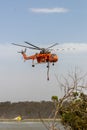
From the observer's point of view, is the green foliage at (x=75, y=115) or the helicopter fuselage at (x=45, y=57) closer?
the green foliage at (x=75, y=115)

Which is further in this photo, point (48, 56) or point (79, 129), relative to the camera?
point (48, 56)

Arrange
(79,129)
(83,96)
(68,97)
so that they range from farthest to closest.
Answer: (83,96), (79,129), (68,97)

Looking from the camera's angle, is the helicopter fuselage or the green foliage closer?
the green foliage

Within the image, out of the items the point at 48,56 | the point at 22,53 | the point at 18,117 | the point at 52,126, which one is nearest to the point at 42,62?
the point at 48,56

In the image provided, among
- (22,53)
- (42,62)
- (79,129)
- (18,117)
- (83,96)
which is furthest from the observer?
(18,117)

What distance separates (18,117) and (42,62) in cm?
14500

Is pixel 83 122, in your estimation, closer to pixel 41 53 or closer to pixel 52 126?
pixel 52 126

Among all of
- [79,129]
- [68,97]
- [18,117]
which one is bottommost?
[18,117]

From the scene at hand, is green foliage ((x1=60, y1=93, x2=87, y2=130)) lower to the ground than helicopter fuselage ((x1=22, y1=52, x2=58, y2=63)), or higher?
lower

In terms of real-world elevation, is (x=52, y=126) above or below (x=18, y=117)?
above

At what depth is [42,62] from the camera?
172ft

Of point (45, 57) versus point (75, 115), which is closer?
point (75, 115)

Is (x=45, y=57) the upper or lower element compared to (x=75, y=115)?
upper

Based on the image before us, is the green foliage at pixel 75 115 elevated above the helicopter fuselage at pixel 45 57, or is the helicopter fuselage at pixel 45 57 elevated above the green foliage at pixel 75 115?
the helicopter fuselage at pixel 45 57
